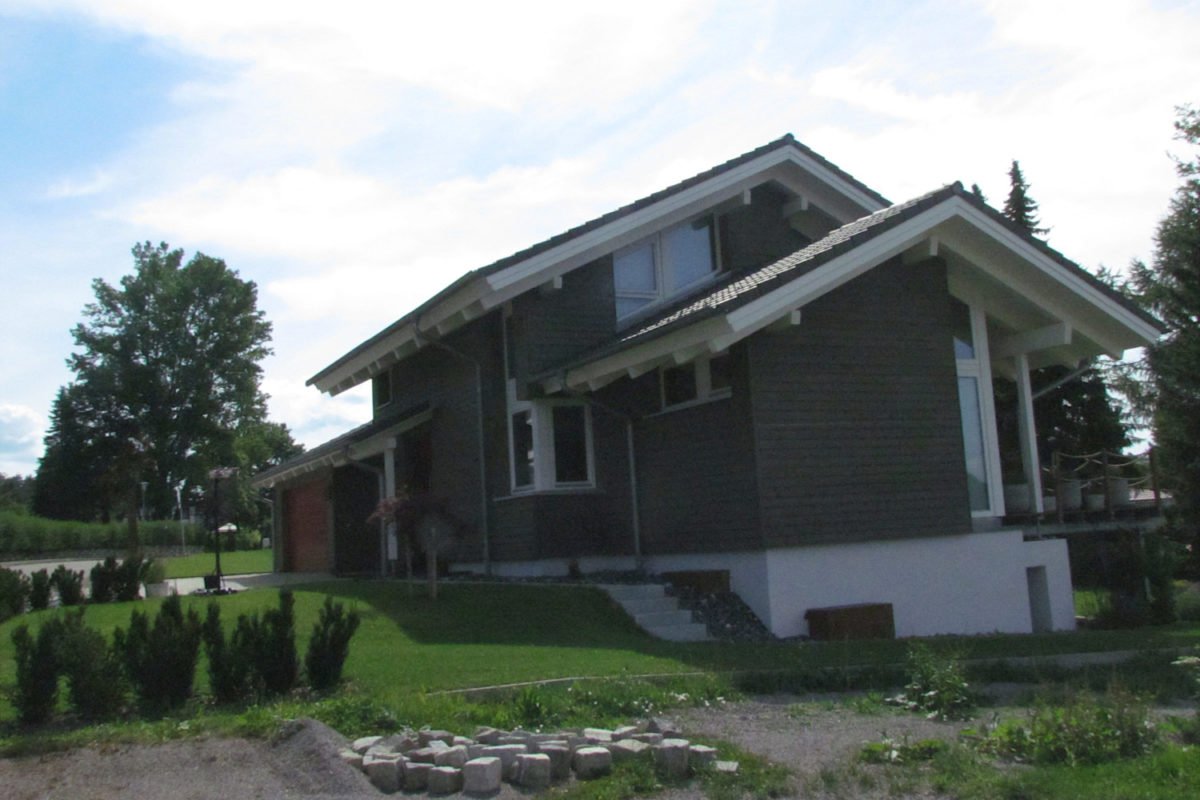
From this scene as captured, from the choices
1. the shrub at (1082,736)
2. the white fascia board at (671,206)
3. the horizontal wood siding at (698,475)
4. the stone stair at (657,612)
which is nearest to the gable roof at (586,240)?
the white fascia board at (671,206)

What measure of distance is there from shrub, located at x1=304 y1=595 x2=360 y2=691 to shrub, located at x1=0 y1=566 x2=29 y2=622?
788 centimetres

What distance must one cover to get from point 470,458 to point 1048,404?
2151 centimetres

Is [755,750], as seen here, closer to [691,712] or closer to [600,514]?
[691,712]

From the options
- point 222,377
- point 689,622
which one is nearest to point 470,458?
point 689,622

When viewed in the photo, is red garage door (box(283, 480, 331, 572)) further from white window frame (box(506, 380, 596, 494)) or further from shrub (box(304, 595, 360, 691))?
shrub (box(304, 595, 360, 691))

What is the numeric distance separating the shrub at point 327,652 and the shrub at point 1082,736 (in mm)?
5297

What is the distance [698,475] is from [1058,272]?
593 centimetres

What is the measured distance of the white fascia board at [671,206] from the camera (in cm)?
1678

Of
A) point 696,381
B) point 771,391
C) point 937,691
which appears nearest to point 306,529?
point 696,381

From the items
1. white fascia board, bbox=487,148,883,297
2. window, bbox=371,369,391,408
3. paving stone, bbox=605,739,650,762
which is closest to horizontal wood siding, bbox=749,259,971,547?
white fascia board, bbox=487,148,883,297

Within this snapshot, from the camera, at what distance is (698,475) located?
15.4 m

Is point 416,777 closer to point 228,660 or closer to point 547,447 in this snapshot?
point 228,660

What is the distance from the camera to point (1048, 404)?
112 feet

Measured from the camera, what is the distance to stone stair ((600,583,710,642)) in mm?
13508
